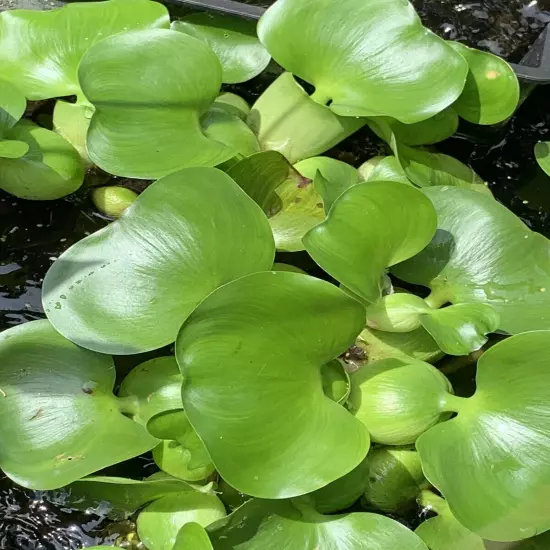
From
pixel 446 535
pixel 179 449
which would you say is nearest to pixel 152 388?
pixel 179 449

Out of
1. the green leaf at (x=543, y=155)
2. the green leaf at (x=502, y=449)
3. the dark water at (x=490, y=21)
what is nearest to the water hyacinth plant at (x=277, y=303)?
the green leaf at (x=502, y=449)

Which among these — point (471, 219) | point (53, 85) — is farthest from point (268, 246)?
point (53, 85)

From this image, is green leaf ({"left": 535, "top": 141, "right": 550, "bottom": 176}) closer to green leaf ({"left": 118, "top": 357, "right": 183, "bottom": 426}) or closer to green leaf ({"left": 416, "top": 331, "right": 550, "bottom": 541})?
green leaf ({"left": 416, "top": 331, "right": 550, "bottom": 541})

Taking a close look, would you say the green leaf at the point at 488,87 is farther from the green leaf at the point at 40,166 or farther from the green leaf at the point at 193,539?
the green leaf at the point at 193,539

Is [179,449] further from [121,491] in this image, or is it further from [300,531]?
[300,531]

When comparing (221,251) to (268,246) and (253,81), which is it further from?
(253,81)
